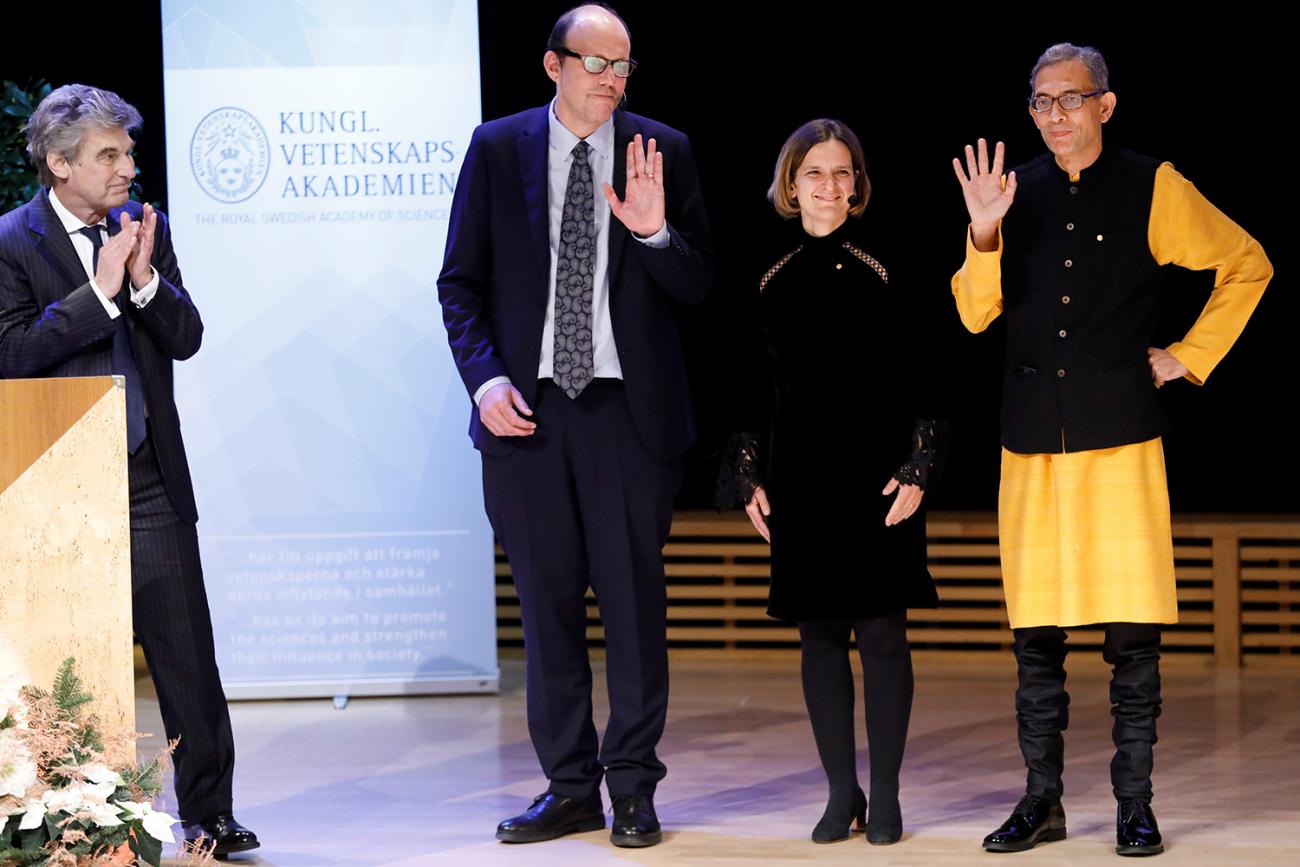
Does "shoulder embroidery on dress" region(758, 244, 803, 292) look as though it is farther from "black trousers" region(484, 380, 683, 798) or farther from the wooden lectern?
the wooden lectern

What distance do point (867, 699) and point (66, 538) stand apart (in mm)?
1674

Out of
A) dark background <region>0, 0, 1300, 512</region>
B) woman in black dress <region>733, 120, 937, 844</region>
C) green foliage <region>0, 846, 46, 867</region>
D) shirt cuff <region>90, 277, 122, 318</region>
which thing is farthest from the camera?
dark background <region>0, 0, 1300, 512</region>

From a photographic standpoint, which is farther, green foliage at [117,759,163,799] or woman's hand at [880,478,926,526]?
woman's hand at [880,478,926,526]

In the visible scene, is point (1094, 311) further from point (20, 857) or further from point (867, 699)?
point (20, 857)

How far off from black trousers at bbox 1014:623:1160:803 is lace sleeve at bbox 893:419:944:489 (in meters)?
0.40

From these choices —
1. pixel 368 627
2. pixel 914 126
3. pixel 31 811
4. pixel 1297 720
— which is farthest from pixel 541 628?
pixel 914 126

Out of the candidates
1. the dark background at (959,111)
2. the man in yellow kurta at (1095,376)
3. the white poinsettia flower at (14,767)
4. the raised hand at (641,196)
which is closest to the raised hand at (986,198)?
Result: the man in yellow kurta at (1095,376)

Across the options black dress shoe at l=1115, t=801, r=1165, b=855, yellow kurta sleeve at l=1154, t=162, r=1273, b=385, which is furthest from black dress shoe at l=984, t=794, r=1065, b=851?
yellow kurta sleeve at l=1154, t=162, r=1273, b=385

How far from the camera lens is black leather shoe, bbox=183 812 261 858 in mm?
3580

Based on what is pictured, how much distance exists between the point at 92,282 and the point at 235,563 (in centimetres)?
211

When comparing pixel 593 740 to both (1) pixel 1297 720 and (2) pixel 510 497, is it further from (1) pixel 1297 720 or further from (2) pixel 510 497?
(1) pixel 1297 720

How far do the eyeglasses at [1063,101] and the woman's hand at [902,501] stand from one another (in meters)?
0.82

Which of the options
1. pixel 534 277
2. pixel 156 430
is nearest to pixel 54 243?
pixel 156 430

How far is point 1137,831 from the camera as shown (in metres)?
3.48
